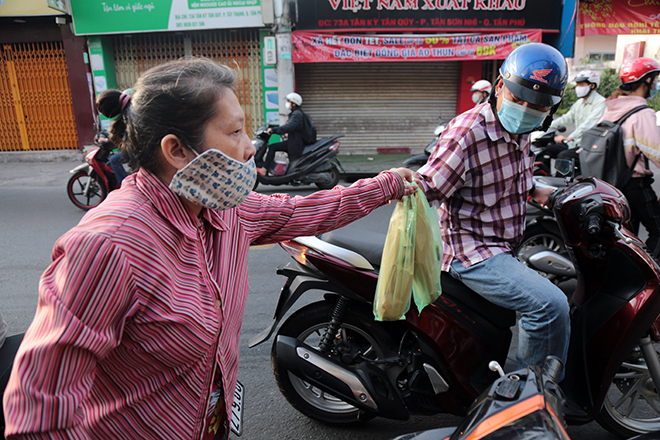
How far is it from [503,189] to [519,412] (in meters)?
1.30

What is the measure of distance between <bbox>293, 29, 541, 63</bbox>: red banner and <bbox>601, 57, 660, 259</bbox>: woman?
26.3 feet


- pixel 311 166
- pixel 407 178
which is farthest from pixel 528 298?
pixel 311 166

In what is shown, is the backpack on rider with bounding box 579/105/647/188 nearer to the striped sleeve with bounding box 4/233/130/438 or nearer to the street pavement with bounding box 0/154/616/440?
the street pavement with bounding box 0/154/616/440

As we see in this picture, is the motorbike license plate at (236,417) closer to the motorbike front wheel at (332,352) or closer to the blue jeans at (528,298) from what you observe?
the motorbike front wheel at (332,352)

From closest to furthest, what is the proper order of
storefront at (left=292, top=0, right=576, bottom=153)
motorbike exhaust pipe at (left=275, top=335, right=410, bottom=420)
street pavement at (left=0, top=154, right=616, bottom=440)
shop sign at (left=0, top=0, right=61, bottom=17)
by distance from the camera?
1. motorbike exhaust pipe at (left=275, top=335, right=410, bottom=420)
2. street pavement at (left=0, top=154, right=616, bottom=440)
3. shop sign at (left=0, top=0, right=61, bottom=17)
4. storefront at (left=292, top=0, right=576, bottom=153)

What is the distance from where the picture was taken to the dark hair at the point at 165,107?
110cm

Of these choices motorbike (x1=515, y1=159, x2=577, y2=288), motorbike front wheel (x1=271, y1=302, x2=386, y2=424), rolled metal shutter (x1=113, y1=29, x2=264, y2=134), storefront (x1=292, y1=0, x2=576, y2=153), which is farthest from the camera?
rolled metal shutter (x1=113, y1=29, x2=264, y2=134)

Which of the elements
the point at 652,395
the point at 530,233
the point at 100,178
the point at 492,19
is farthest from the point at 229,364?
the point at 492,19

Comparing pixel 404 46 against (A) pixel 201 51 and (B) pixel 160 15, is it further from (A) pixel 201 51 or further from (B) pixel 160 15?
(B) pixel 160 15

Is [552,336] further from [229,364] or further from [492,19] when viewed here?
[492,19]

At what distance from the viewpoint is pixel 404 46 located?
11.3 metres

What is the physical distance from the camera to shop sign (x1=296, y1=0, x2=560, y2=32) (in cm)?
1111

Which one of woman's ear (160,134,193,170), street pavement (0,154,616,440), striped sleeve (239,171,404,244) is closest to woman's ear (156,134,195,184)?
woman's ear (160,134,193,170)

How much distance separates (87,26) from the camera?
1122 centimetres
